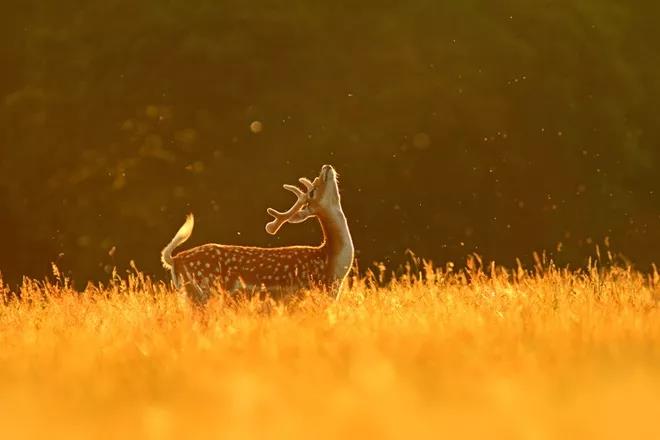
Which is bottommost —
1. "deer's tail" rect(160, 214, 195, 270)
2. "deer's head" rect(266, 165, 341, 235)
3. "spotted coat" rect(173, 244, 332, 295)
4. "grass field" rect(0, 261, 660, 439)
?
"grass field" rect(0, 261, 660, 439)

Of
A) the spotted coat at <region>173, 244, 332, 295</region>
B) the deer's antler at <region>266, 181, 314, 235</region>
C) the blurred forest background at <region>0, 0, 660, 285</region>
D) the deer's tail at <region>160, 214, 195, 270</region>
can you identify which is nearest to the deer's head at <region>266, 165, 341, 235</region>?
the deer's antler at <region>266, 181, 314, 235</region>

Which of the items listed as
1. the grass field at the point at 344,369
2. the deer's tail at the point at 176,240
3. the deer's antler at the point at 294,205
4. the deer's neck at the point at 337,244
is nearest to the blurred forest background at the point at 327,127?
the deer's antler at the point at 294,205

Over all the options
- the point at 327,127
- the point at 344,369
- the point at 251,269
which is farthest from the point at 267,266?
the point at 327,127

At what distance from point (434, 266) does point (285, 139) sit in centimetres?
207

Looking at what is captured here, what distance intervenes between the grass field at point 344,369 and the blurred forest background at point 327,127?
15.4 feet

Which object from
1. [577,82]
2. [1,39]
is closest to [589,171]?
[577,82]

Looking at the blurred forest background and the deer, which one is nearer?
the deer

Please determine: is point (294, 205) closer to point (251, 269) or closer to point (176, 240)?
point (251, 269)

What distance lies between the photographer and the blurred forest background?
41.4ft

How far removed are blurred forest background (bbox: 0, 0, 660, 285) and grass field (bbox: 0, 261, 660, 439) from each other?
15.4ft

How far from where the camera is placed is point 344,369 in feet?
16.9

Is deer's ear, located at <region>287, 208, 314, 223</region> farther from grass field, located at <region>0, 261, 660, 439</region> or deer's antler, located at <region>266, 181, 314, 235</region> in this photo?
grass field, located at <region>0, 261, 660, 439</region>

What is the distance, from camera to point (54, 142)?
1326 cm

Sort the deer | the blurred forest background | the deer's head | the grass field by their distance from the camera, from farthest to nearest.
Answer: the blurred forest background
the deer's head
the deer
the grass field
